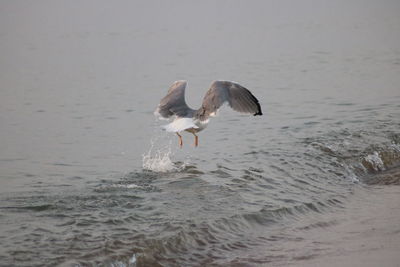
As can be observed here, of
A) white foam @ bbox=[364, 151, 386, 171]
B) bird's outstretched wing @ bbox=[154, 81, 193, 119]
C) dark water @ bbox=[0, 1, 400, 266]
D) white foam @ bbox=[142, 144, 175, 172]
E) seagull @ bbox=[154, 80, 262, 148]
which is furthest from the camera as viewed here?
bird's outstretched wing @ bbox=[154, 81, 193, 119]

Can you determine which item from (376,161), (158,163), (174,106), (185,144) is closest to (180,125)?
(158,163)

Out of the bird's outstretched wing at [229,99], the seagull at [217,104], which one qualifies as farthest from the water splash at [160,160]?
the bird's outstretched wing at [229,99]

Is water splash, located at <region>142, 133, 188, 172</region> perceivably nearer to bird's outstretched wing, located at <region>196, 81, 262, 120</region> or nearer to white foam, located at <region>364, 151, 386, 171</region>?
bird's outstretched wing, located at <region>196, 81, 262, 120</region>

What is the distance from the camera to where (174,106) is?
9.41m

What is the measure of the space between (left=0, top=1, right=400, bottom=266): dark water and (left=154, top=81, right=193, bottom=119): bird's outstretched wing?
0.66 m

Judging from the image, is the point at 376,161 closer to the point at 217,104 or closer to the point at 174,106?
the point at 217,104

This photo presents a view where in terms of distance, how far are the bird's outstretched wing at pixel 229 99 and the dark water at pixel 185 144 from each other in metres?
0.84

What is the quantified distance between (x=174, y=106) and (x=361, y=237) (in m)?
4.03

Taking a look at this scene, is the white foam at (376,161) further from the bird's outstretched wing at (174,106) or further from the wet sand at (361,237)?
the bird's outstretched wing at (174,106)

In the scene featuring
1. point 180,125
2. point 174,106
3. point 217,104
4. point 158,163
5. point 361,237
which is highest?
point 217,104

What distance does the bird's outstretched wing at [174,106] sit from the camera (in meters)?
9.17

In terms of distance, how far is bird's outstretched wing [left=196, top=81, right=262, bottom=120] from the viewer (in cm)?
846

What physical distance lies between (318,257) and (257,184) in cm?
246

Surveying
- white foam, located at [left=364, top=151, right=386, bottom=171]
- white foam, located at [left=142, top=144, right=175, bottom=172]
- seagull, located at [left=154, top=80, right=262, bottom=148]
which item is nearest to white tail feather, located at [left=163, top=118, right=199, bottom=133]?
seagull, located at [left=154, top=80, right=262, bottom=148]
